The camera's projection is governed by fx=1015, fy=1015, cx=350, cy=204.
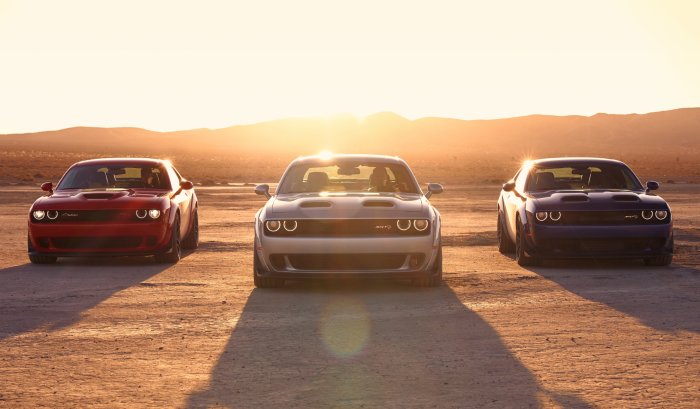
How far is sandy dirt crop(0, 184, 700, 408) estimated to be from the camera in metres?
6.19

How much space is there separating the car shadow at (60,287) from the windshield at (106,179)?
109cm

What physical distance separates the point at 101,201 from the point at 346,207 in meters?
4.31

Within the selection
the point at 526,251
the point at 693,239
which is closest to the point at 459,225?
the point at 693,239

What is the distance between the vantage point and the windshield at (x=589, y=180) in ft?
47.4

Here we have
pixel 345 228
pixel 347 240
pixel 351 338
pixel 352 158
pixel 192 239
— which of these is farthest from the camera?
pixel 192 239

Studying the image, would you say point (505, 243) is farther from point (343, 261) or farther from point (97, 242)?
point (97, 242)

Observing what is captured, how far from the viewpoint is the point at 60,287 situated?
11422 millimetres

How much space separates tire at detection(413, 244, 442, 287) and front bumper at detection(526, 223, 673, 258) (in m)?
2.39

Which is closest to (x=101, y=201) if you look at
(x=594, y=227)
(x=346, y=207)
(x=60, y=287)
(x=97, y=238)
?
(x=97, y=238)

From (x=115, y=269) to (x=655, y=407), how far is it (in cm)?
907

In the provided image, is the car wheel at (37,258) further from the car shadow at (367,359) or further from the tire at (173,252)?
the car shadow at (367,359)

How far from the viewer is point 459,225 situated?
21.3 m

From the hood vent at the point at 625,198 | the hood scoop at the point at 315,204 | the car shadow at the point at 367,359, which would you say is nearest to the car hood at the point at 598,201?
the hood vent at the point at 625,198

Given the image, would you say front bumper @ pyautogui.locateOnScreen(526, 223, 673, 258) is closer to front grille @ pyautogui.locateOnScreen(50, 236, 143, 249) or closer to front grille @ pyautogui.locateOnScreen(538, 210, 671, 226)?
front grille @ pyautogui.locateOnScreen(538, 210, 671, 226)
